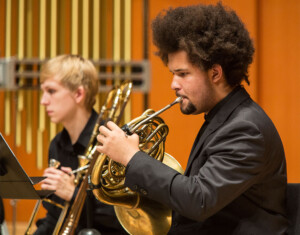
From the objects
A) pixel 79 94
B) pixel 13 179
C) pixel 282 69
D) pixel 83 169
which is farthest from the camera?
pixel 282 69

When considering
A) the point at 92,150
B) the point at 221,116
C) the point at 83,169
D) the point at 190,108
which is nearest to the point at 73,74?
the point at 92,150

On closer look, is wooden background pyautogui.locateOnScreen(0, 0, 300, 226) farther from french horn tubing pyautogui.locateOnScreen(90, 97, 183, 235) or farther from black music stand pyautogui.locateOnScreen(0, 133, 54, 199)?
black music stand pyautogui.locateOnScreen(0, 133, 54, 199)

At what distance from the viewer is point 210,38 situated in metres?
1.69

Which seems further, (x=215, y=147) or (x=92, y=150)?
(x=92, y=150)

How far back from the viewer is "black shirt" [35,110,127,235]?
237 centimetres

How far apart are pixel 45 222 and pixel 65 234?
0.43 meters

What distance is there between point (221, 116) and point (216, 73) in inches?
6.6

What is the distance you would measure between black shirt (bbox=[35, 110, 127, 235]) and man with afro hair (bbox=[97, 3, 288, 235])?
0.69 metres

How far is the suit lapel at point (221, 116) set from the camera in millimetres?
1662

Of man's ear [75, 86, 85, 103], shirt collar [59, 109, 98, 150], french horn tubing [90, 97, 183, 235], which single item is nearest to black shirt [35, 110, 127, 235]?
shirt collar [59, 109, 98, 150]

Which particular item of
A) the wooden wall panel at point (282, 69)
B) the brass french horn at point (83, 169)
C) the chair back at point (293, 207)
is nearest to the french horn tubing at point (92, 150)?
the brass french horn at point (83, 169)

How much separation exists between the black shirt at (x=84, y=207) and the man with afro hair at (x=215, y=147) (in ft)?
2.27

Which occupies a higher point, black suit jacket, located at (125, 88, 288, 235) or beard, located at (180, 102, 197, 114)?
beard, located at (180, 102, 197, 114)

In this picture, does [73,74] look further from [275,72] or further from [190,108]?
[275,72]
